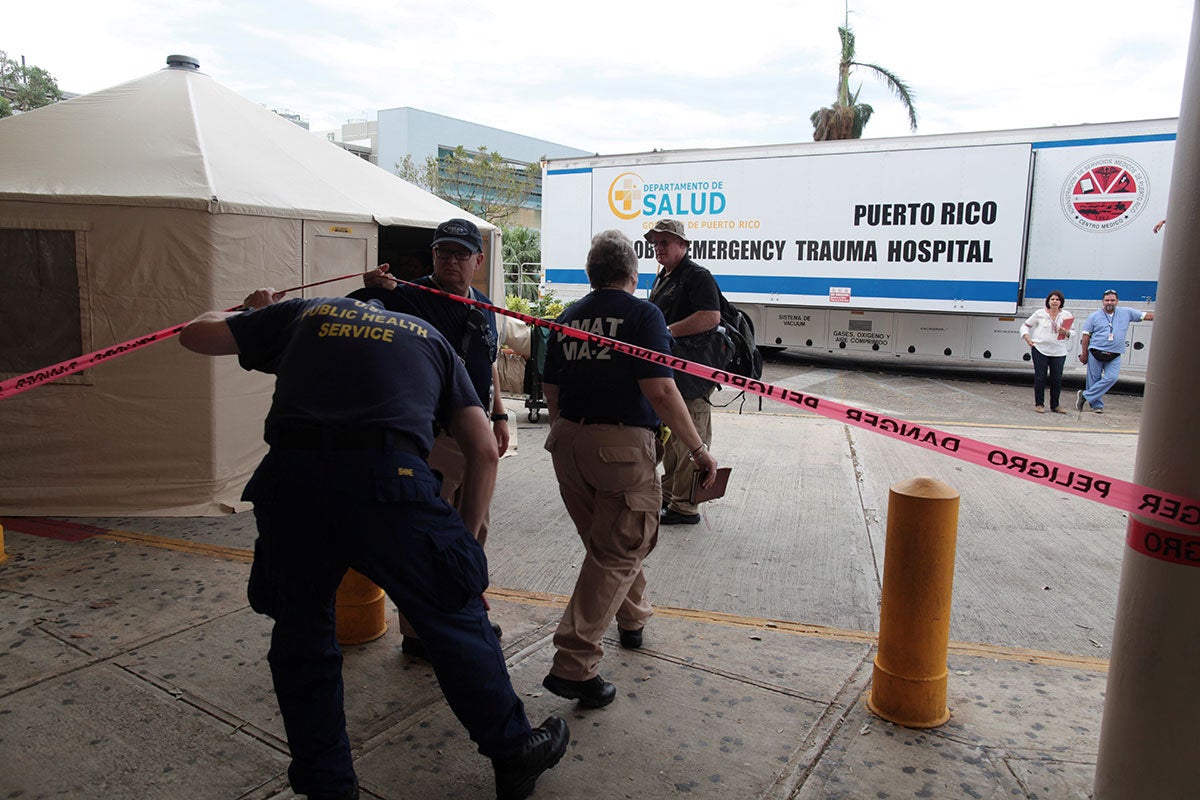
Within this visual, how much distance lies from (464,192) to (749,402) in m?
31.9

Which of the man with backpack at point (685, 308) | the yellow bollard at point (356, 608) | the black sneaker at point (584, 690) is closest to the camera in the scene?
the black sneaker at point (584, 690)

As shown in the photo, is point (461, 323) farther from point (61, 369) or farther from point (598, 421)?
point (61, 369)

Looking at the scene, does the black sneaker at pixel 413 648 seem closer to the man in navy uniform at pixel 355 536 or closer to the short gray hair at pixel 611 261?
the man in navy uniform at pixel 355 536

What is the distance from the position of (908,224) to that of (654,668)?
11954 millimetres

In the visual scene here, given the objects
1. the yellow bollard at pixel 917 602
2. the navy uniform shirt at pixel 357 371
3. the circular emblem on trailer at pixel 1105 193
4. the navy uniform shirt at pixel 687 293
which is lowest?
the yellow bollard at pixel 917 602

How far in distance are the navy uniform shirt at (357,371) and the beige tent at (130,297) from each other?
3.37 meters

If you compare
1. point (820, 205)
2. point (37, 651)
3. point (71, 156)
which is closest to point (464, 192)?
point (820, 205)

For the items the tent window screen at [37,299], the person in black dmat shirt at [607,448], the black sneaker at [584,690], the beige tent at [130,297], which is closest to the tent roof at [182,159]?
the beige tent at [130,297]

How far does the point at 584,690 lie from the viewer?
128 inches

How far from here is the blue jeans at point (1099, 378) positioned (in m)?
11.3

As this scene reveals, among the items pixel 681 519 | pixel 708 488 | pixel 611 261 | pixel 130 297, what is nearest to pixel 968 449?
pixel 708 488

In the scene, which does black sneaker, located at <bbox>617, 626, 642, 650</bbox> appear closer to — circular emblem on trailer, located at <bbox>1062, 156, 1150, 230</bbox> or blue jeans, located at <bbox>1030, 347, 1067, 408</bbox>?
blue jeans, located at <bbox>1030, 347, 1067, 408</bbox>

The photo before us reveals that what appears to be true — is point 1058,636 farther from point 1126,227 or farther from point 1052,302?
point 1126,227

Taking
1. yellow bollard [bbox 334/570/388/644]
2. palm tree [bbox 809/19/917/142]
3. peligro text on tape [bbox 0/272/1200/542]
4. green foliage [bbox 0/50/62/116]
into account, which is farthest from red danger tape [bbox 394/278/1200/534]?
green foliage [bbox 0/50/62/116]
